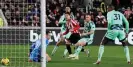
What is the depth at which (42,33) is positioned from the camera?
1036cm

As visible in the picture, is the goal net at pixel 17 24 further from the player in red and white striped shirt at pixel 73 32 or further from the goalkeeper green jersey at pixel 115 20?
the goalkeeper green jersey at pixel 115 20

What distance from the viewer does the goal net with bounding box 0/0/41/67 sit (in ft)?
47.0

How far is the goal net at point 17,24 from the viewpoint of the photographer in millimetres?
14328

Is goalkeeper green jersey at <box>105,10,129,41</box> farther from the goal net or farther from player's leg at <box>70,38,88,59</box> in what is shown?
the goal net

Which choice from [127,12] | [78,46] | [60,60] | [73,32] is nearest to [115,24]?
[78,46]

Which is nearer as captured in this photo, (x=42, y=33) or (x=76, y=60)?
(x=42, y=33)

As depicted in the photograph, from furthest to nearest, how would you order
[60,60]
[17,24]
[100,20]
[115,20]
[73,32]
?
[100,20] < [73,32] < [60,60] < [17,24] < [115,20]

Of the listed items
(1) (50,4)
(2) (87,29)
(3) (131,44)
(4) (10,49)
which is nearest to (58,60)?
(2) (87,29)

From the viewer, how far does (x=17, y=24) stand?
16641mm

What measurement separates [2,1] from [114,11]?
3458mm

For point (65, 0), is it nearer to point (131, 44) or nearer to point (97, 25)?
point (97, 25)

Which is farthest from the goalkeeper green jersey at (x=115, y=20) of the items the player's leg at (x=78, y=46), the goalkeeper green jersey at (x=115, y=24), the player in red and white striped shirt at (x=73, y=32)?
the player in red and white striped shirt at (x=73, y=32)

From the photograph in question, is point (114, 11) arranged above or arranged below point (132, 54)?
above

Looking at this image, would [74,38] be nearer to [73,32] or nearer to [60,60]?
[73,32]
